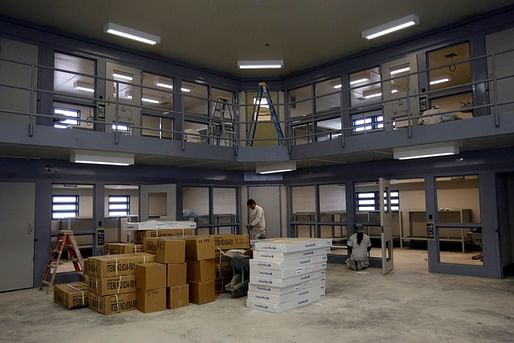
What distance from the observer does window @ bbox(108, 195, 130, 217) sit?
13.9 m

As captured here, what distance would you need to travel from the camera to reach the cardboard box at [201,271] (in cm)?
612

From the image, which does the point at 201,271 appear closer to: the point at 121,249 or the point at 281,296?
the point at 281,296

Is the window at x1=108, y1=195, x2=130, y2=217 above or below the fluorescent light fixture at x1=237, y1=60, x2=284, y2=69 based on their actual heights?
below

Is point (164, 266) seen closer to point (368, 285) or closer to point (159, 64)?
point (368, 285)

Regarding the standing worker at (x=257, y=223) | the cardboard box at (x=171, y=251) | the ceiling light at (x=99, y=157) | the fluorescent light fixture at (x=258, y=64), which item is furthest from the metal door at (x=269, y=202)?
the cardboard box at (x=171, y=251)

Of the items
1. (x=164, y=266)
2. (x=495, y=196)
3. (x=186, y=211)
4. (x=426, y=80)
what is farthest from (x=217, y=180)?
(x=495, y=196)

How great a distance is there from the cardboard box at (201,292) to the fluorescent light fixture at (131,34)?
512 centimetres

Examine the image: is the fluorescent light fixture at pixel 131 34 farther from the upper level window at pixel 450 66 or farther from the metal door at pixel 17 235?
the upper level window at pixel 450 66

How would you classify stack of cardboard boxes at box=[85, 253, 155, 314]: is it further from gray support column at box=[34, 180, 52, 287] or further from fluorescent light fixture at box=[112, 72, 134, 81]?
fluorescent light fixture at box=[112, 72, 134, 81]

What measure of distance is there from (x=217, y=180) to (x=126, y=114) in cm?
285

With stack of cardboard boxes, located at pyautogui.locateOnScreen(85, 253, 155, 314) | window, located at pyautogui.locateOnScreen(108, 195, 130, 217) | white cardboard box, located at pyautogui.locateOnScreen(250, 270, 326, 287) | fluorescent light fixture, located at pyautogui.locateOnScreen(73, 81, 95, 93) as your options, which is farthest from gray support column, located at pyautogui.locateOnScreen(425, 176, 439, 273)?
window, located at pyautogui.locateOnScreen(108, 195, 130, 217)

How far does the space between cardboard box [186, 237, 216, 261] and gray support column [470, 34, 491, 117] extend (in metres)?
5.89

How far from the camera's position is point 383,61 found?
30.0ft

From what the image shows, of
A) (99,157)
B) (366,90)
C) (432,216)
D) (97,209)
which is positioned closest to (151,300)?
(99,157)
